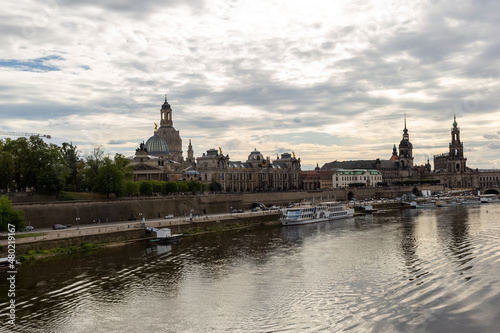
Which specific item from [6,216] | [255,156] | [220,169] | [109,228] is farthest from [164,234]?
[255,156]

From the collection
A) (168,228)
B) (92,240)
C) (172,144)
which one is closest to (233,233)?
(168,228)

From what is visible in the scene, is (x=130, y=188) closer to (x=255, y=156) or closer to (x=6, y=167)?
(x=6, y=167)

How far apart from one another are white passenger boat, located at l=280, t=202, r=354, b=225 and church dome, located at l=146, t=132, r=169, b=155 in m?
59.7

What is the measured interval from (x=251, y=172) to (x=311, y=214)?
169 ft

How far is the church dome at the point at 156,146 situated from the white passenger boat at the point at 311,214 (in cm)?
5970

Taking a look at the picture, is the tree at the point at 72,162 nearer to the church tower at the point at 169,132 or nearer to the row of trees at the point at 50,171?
the row of trees at the point at 50,171

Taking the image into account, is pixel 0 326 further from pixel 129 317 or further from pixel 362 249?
pixel 362 249

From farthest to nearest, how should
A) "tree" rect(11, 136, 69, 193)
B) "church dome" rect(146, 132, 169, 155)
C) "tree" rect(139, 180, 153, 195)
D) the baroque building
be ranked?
1. "church dome" rect(146, 132, 169, 155)
2. the baroque building
3. "tree" rect(139, 180, 153, 195)
4. "tree" rect(11, 136, 69, 193)

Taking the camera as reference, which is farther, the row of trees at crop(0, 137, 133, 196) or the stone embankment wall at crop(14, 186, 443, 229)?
the row of trees at crop(0, 137, 133, 196)

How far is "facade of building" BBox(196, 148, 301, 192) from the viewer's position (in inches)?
5017

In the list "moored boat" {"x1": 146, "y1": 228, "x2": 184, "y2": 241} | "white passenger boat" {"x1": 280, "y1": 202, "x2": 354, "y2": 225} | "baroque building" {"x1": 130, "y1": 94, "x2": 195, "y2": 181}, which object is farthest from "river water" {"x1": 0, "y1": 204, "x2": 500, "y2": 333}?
"baroque building" {"x1": 130, "y1": 94, "x2": 195, "y2": 181}

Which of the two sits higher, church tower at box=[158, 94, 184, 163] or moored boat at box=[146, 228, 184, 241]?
church tower at box=[158, 94, 184, 163]

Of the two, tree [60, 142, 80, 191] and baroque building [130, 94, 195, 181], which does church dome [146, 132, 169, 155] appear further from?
tree [60, 142, 80, 191]

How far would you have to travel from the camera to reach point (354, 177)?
7205 inches
